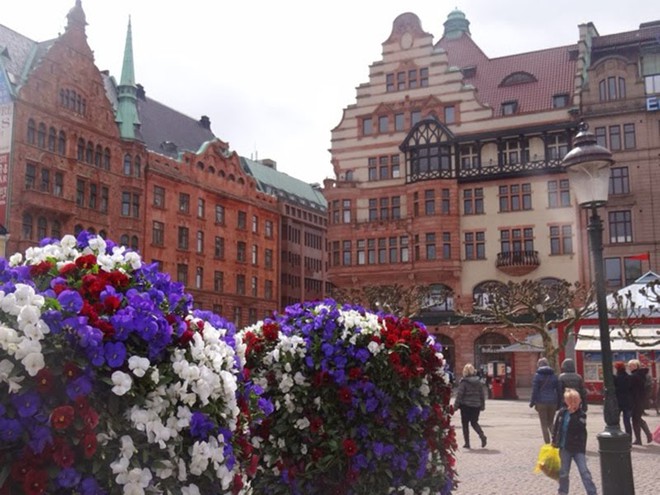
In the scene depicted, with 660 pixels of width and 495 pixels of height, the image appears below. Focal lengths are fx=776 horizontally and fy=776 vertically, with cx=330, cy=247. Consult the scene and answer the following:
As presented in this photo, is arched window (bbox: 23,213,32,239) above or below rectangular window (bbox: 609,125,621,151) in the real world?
below

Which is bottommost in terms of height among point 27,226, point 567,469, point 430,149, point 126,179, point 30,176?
point 567,469

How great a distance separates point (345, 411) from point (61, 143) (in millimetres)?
40830

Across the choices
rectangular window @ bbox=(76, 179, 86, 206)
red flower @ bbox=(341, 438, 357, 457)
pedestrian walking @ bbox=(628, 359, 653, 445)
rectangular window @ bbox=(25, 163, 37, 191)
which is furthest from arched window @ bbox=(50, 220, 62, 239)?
red flower @ bbox=(341, 438, 357, 457)

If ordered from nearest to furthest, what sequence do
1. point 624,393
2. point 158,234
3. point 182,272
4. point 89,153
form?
point 624,393 < point 89,153 < point 158,234 < point 182,272

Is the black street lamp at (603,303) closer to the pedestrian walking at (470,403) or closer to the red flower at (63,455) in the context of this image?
the red flower at (63,455)

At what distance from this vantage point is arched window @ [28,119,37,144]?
41.9 m

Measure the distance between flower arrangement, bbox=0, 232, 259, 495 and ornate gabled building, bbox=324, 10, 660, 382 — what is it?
1573 inches

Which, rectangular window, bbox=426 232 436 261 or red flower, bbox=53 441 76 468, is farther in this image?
rectangular window, bbox=426 232 436 261

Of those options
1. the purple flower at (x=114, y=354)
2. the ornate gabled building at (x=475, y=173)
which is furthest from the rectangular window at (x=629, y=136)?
the purple flower at (x=114, y=354)

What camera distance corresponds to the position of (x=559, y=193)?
4575cm

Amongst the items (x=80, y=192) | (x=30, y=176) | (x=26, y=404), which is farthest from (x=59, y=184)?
(x=26, y=404)

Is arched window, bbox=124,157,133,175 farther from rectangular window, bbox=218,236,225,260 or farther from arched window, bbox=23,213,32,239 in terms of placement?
rectangular window, bbox=218,236,225,260

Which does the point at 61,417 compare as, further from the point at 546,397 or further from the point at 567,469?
the point at 546,397

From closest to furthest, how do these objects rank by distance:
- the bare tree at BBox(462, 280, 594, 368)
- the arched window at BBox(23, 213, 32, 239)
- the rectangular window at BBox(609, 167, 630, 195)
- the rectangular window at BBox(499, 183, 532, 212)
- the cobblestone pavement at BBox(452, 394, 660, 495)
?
1. the cobblestone pavement at BBox(452, 394, 660, 495)
2. the bare tree at BBox(462, 280, 594, 368)
3. the arched window at BBox(23, 213, 32, 239)
4. the rectangular window at BBox(609, 167, 630, 195)
5. the rectangular window at BBox(499, 183, 532, 212)
